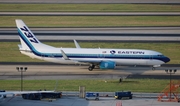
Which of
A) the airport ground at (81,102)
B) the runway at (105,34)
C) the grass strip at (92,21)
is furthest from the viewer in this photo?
the grass strip at (92,21)

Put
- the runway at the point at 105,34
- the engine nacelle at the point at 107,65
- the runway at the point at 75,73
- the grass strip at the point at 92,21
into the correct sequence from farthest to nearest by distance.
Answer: the grass strip at the point at 92,21 → the runway at the point at 105,34 → the engine nacelle at the point at 107,65 → the runway at the point at 75,73

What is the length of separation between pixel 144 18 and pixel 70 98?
7724cm

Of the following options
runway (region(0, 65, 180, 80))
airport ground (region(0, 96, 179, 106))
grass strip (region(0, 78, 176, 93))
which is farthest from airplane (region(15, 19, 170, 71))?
airport ground (region(0, 96, 179, 106))

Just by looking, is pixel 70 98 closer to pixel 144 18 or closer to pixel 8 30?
pixel 8 30

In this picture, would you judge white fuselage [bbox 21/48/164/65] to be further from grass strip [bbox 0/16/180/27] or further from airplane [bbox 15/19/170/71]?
grass strip [bbox 0/16/180/27]

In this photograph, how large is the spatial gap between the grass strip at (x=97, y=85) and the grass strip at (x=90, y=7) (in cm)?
7908

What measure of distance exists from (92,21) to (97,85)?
2507 inches

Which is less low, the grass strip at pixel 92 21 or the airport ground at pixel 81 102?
the grass strip at pixel 92 21

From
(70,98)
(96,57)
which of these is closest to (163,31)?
(96,57)

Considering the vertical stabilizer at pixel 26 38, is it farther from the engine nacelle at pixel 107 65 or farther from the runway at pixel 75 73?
the engine nacelle at pixel 107 65

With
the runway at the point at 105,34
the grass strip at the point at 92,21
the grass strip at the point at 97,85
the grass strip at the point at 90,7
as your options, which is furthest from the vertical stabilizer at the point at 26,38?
the grass strip at the point at 90,7

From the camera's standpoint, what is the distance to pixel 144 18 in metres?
153

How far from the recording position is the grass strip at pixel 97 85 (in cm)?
8475

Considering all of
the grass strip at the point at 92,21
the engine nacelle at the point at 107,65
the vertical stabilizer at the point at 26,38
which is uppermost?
the grass strip at the point at 92,21
